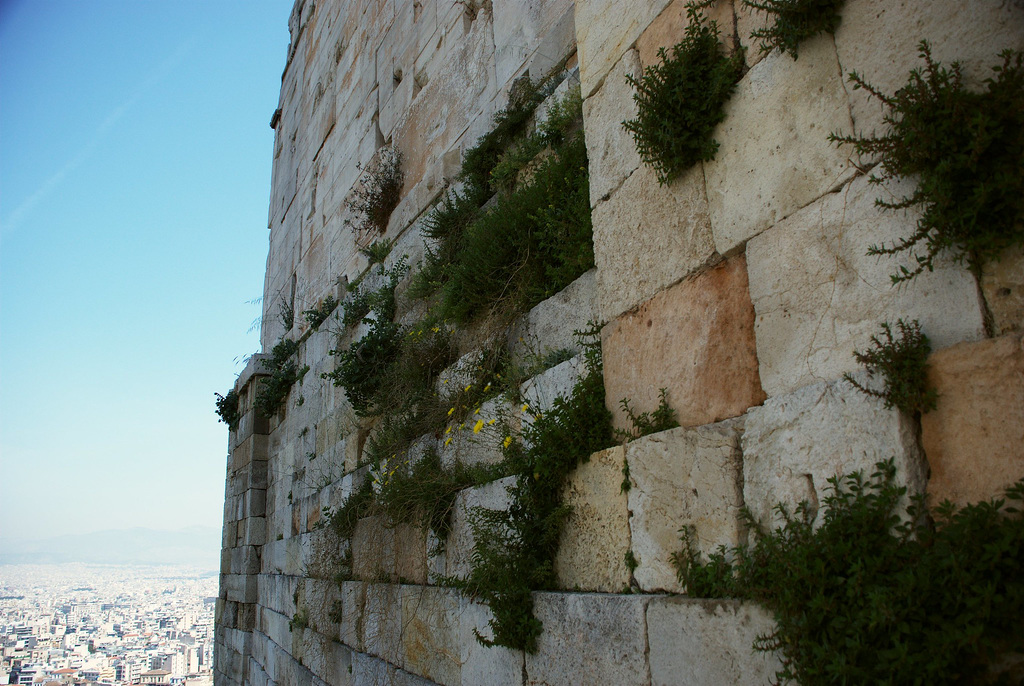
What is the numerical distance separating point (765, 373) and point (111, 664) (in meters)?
21.0

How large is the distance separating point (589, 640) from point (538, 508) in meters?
0.62

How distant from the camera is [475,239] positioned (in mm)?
4012

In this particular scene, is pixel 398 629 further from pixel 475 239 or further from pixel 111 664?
pixel 111 664

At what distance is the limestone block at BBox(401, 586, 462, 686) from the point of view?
361 cm

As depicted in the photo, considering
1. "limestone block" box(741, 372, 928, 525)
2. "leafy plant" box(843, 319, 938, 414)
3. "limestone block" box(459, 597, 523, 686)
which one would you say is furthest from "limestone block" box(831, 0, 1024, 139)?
"limestone block" box(459, 597, 523, 686)

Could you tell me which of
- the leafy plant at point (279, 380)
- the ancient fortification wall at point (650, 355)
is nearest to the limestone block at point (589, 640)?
the ancient fortification wall at point (650, 355)

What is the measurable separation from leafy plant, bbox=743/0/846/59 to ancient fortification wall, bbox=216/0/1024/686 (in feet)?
0.14

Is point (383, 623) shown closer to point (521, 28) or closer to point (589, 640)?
point (589, 640)

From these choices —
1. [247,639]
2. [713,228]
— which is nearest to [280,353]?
[247,639]

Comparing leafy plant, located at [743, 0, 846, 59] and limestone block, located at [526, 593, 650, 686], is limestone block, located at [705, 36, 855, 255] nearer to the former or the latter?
leafy plant, located at [743, 0, 846, 59]

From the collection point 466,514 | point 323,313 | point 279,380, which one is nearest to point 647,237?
point 466,514

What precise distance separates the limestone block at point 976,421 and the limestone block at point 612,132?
1.52m

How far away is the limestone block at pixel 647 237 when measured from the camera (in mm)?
2465

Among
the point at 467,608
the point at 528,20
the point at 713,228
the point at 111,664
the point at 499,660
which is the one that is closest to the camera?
the point at 713,228
